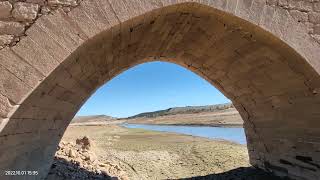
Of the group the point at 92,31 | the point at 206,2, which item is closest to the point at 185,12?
the point at 206,2

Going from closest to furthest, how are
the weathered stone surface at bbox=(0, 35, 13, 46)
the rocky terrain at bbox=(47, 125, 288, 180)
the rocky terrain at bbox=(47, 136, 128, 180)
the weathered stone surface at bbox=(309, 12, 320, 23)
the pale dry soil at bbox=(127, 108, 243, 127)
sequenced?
the weathered stone surface at bbox=(0, 35, 13, 46)
the weathered stone surface at bbox=(309, 12, 320, 23)
the rocky terrain at bbox=(47, 136, 128, 180)
the rocky terrain at bbox=(47, 125, 288, 180)
the pale dry soil at bbox=(127, 108, 243, 127)

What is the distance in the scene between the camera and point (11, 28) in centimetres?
379

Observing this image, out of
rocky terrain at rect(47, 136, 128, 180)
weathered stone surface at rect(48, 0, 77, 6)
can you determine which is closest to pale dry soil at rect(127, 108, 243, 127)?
rocky terrain at rect(47, 136, 128, 180)

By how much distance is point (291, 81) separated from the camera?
18.2ft

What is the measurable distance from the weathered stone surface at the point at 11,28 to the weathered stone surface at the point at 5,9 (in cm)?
9

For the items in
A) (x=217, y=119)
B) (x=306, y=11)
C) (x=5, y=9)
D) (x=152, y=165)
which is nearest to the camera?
(x=5, y=9)

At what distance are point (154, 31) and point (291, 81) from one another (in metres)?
2.35

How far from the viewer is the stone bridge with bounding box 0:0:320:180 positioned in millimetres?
3758

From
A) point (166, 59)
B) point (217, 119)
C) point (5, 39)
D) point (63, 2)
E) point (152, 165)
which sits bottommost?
point (152, 165)

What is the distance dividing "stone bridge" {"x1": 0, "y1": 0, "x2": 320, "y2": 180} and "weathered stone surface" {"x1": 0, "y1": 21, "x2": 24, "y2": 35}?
0.01 m

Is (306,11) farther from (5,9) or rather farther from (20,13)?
(5,9)

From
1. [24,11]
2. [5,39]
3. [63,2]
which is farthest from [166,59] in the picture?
[5,39]

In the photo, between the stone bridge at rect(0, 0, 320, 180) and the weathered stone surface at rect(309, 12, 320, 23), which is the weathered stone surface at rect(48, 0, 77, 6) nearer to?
the stone bridge at rect(0, 0, 320, 180)

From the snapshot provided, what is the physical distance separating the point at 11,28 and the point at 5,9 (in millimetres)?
245
